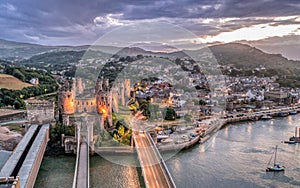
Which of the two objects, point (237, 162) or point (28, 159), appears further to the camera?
point (237, 162)

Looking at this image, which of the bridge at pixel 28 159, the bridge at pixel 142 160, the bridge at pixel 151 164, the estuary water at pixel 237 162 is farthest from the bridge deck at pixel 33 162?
the estuary water at pixel 237 162

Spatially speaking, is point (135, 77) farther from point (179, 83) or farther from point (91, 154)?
point (91, 154)

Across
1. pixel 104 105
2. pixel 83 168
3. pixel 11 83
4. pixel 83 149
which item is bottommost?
pixel 83 168

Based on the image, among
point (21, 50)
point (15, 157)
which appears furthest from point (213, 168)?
point (21, 50)

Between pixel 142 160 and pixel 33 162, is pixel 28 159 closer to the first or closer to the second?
pixel 33 162

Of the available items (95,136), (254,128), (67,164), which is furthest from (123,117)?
(254,128)

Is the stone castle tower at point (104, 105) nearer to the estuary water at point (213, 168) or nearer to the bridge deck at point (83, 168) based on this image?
the bridge deck at point (83, 168)
